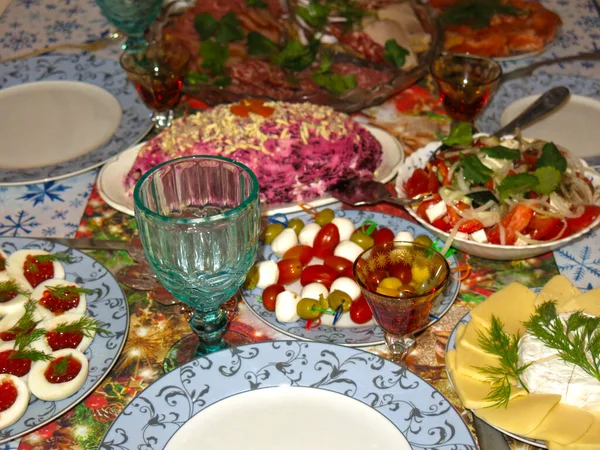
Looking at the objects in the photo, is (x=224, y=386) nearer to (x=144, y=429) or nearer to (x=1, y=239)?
(x=144, y=429)

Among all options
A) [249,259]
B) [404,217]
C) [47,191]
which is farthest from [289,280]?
[47,191]

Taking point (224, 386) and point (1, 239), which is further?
point (1, 239)

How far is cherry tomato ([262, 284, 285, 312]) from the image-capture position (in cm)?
175

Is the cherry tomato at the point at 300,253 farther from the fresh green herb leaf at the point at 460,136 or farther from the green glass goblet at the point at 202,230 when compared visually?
the fresh green herb leaf at the point at 460,136

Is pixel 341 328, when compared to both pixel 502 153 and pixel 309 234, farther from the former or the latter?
pixel 502 153

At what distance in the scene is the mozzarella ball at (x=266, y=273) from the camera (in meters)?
1.82

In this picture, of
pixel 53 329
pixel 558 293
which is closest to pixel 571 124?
pixel 558 293

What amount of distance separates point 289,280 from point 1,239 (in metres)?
0.85

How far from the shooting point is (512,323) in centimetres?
158

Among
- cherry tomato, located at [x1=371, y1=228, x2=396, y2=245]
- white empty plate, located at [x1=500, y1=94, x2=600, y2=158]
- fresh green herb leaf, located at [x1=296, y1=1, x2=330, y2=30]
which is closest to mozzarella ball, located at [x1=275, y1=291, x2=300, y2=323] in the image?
cherry tomato, located at [x1=371, y1=228, x2=396, y2=245]

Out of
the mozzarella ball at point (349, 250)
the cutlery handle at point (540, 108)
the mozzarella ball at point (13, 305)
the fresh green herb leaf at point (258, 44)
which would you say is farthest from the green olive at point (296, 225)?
the fresh green herb leaf at point (258, 44)

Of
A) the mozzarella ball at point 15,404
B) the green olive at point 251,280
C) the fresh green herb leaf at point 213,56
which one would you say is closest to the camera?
the mozzarella ball at point 15,404

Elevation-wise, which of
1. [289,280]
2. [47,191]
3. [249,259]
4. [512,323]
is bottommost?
[47,191]

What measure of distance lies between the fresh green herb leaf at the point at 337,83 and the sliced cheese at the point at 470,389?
1433mm
